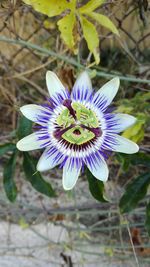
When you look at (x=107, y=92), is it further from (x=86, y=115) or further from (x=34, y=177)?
(x=34, y=177)

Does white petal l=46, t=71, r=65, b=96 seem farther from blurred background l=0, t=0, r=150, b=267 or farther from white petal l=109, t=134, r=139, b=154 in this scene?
blurred background l=0, t=0, r=150, b=267

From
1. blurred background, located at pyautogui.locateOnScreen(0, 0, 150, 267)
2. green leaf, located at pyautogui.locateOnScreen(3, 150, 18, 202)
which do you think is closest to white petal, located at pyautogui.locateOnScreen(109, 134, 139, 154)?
green leaf, located at pyautogui.locateOnScreen(3, 150, 18, 202)

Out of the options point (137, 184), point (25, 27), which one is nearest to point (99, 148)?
point (137, 184)

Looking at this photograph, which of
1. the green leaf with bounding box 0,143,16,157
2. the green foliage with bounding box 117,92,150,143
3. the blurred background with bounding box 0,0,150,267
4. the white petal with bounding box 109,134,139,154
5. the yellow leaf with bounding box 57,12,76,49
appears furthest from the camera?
the blurred background with bounding box 0,0,150,267

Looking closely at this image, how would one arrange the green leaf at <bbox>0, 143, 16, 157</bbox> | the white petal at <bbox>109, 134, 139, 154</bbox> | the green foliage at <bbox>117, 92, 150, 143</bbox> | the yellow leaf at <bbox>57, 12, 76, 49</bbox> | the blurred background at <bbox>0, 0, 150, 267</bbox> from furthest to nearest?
the blurred background at <bbox>0, 0, 150, 267</bbox>
the green foliage at <bbox>117, 92, 150, 143</bbox>
the green leaf at <bbox>0, 143, 16, 157</bbox>
the yellow leaf at <bbox>57, 12, 76, 49</bbox>
the white petal at <bbox>109, 134, 139, 154</bbox>

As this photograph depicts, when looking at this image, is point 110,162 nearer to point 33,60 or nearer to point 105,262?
point 105,262

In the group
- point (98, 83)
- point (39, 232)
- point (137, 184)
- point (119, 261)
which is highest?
point (98, 83)

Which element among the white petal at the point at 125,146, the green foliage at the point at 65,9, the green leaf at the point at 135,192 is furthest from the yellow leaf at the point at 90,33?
the green leaf at the point at 135,192
